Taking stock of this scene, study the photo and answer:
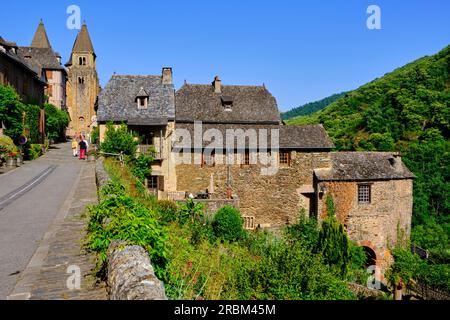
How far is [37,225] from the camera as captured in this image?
33.0ft

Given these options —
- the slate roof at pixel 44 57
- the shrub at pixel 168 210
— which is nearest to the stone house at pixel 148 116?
the shrub at pixel 168 210

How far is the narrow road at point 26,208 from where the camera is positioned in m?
7.13

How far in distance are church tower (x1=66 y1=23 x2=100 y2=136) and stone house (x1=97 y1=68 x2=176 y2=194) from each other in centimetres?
4389

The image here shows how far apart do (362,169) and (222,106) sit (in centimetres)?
1202

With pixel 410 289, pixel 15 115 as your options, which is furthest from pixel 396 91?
pixel 15 115

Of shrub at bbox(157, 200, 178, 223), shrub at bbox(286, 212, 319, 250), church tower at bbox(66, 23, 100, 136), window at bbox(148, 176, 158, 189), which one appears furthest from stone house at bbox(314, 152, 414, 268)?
church tower at bbox(66, 23, 100, 136)

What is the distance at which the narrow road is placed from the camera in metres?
7.13

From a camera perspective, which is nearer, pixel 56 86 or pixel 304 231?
pixel 304 231

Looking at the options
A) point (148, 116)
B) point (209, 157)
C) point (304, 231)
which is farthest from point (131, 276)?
A: point (148, 116)

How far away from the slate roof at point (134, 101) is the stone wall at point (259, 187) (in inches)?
187

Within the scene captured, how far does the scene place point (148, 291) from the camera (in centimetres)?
435

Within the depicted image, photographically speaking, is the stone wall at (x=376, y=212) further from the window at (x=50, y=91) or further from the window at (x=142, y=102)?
the window at (x=50, y=91)

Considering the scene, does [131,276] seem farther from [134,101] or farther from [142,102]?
[134,101]

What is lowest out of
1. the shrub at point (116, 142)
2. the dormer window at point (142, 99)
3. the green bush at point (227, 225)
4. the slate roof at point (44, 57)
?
the green bush at point (227, 225)
